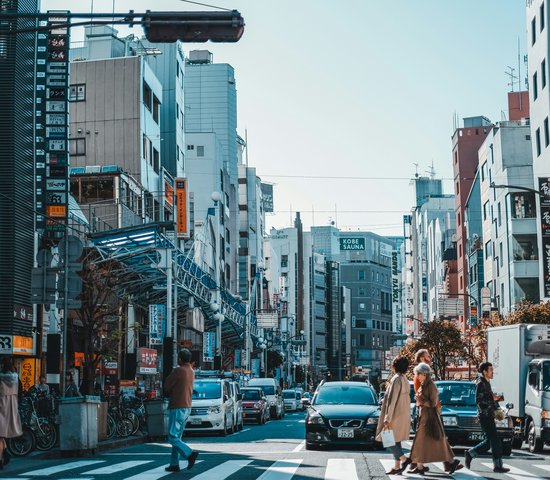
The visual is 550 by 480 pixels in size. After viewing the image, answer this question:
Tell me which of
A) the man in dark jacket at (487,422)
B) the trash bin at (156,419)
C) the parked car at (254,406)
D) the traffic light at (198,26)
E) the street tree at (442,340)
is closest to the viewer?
the traffic light at (198,26)

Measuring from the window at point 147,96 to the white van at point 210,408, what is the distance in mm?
35202

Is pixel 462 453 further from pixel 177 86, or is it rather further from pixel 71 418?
pixel 177 86

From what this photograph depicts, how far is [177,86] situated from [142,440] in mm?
54779

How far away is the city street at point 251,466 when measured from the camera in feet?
Answer: 51.6

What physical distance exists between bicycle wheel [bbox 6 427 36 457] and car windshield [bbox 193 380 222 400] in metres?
11.4

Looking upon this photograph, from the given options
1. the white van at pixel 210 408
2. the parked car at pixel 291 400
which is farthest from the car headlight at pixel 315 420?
the parked car at pixel 291 400

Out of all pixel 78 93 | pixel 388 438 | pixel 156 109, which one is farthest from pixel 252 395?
pixel 388 438

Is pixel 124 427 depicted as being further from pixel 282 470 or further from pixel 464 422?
pixel 282 470

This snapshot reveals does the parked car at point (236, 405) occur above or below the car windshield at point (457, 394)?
below

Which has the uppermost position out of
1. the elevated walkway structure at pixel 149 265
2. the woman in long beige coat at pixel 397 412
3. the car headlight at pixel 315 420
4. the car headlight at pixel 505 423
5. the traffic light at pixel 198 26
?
the elevated walkway structure at pixel 149 265

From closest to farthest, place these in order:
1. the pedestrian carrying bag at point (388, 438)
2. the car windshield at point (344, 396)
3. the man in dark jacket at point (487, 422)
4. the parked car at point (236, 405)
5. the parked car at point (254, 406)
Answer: the pedestrian carrying bag at point (388, 438) < the man in dark jacket at point (487, 422) < the car windshield at point (344, 396) < the parked car at point (236, 405) < the parked car at point (254, 406)

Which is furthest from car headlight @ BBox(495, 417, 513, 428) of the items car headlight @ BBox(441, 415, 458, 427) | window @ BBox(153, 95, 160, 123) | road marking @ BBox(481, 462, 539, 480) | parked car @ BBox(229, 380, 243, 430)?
window @ BBox(153, 95, 160, 123)

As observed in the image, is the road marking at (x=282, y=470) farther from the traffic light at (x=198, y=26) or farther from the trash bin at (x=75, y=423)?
the traffic light at (x=198, y=26)

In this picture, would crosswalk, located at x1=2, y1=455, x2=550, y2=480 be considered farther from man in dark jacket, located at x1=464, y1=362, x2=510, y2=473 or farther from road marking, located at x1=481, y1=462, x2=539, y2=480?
man in dark jacket, located at x1=464, y1=362, x2=510, y2=473
